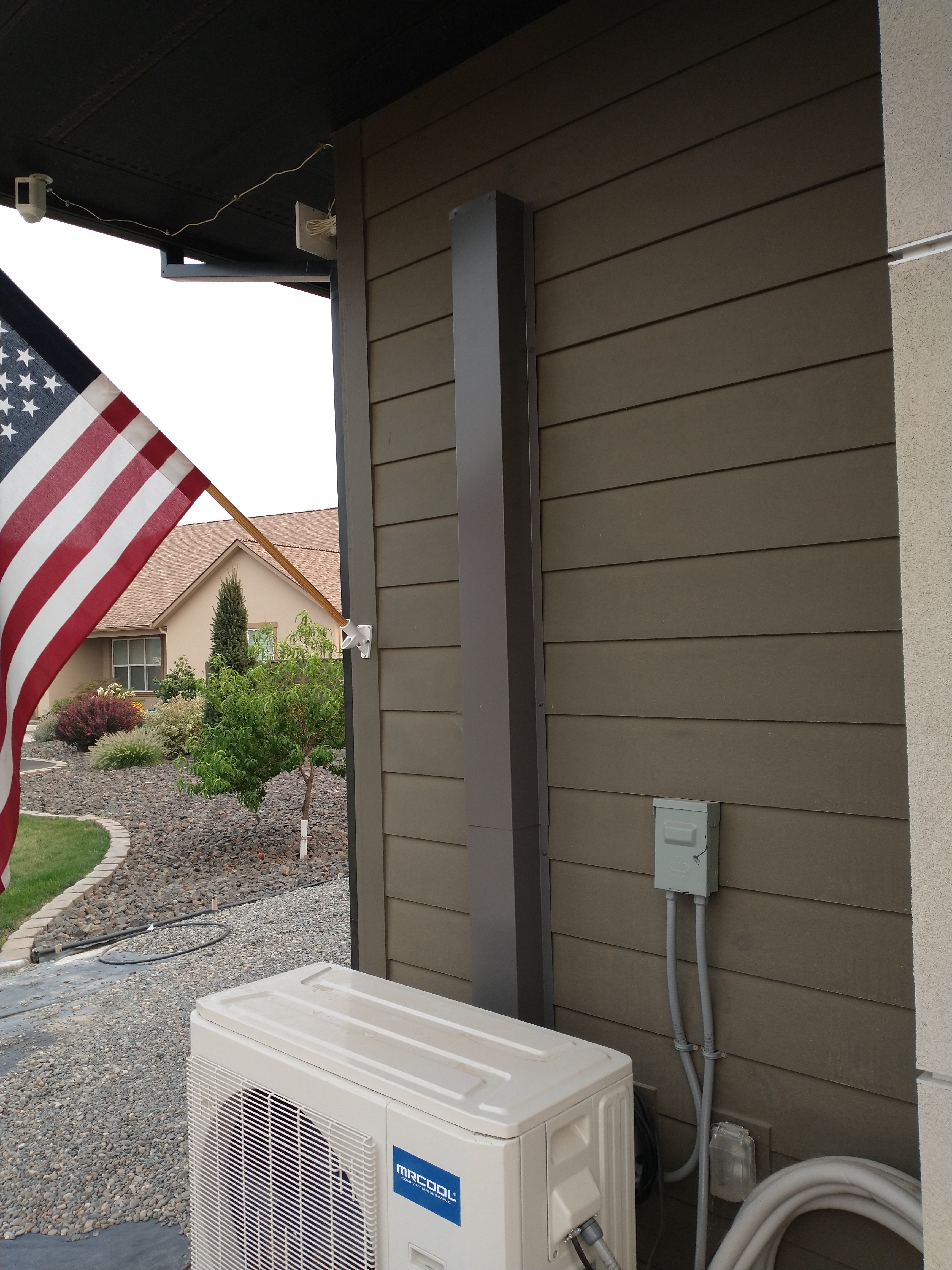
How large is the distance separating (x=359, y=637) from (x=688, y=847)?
0.99m

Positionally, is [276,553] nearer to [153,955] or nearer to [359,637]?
[359,637]

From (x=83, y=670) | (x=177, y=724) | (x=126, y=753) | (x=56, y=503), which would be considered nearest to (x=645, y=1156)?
(x=56, y=503)

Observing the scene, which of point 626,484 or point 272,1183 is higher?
point 626,484

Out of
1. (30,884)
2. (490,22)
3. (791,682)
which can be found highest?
(490,22)

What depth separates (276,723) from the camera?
723 cm

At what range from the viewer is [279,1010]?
1.49 meters

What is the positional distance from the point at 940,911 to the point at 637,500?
1.01 m

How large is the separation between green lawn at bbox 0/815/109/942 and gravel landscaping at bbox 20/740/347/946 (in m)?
0.28

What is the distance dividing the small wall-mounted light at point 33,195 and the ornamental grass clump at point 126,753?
9680 millimetres

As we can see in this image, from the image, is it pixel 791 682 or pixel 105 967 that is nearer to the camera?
pixel 791 682

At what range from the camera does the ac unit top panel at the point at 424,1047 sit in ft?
3.84

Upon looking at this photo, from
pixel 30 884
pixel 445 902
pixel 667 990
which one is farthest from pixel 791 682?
pixel 30 884

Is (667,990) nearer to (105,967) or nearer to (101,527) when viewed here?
(101,527)

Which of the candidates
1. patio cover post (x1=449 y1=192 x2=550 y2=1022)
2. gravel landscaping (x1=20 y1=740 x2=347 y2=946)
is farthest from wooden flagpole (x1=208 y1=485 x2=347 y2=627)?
gravel landscaping (x1=20 y1=740 x2=347 y2=946)
